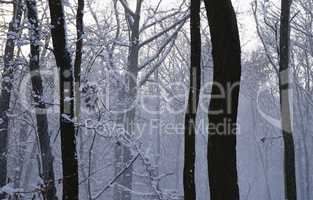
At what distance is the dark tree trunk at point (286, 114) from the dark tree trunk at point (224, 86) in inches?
235

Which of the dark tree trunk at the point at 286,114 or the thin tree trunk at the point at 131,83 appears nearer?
the dark tree trunk at the point at 286,114

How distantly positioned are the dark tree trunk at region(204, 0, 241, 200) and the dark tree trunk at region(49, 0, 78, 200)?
86.1 inches

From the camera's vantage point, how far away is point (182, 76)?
35344 millimetres

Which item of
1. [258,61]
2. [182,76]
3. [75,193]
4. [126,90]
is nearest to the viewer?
[75,193]

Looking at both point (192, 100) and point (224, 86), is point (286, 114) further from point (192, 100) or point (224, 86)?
point (224, 86)

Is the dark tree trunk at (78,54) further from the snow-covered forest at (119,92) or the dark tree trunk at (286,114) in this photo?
the dark tree trunk at (286,114)

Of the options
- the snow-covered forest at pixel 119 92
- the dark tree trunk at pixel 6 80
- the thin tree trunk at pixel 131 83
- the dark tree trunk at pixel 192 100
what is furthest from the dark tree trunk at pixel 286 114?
the thin tree trunk at pixel 131 83

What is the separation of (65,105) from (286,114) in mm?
6658

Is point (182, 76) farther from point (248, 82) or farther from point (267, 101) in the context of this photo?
point (267, 101)

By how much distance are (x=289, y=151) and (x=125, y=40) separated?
8.70 metres

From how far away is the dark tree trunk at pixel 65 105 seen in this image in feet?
22.2

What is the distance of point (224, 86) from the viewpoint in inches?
223

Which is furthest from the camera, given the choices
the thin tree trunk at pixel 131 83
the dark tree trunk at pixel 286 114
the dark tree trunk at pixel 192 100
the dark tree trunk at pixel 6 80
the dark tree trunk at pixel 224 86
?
the thin tree trunk at pixel 131 83

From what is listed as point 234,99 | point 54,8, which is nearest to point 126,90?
point 54,8
